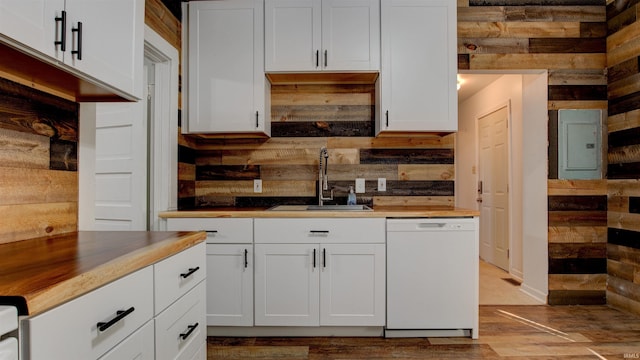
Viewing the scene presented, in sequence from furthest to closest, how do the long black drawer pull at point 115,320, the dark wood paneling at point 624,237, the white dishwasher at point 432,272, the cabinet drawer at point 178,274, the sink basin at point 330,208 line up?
the dark wood paneling at point 624,237
the sink basin at point 330,208
the white dishwasher at point 432,272
the cabinet drawer at point 178,274
the long black drawer pull at point 115,320

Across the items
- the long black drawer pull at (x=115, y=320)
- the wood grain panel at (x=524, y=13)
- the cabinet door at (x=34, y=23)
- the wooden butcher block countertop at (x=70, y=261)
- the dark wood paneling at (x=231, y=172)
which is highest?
the wood grain panel at (x=524, y=13)

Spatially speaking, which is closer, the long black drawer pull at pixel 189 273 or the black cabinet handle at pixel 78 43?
the black cabinet handle at pixel 78 43

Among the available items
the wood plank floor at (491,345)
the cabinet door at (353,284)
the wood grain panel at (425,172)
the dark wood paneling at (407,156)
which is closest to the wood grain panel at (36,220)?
the wood plank floor at (491,345)

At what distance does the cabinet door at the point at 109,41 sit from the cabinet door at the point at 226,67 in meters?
1.24

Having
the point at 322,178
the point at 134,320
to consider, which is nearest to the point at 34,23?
the point at 134,320

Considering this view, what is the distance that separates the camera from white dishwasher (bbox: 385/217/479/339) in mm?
2475

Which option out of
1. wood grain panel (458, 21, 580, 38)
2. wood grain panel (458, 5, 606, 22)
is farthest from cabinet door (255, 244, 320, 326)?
wood grain panel (458, 5, 606, 22)

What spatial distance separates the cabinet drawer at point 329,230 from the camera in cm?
248

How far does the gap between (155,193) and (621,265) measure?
12.4 feet

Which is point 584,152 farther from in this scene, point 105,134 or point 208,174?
point 105,134

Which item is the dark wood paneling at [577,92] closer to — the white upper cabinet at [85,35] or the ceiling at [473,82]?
the ceiling at [473,82]

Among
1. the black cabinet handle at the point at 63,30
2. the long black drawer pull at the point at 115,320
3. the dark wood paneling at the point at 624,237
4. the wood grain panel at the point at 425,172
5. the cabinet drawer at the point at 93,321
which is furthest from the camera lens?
the wood grain panel at the point at 425,172

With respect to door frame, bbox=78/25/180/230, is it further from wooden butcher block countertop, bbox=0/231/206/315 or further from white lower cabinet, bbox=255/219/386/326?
wooden butcher block countertop, bbox=0/231/206/315

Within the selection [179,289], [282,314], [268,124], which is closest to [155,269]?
[179,289]
